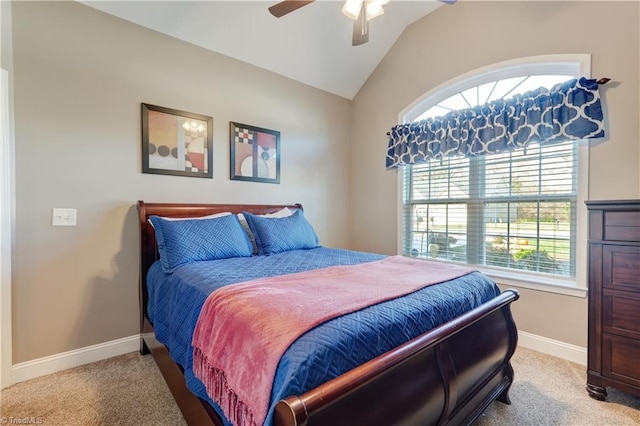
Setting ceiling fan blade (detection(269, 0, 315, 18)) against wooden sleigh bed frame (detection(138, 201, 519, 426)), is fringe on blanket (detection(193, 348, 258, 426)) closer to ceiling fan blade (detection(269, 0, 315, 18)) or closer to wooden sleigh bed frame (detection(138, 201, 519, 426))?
wooden sleigh bed frame (detection(138, 201, 519, 426))

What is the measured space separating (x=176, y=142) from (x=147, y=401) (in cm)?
203

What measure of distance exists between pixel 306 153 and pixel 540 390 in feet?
10.1

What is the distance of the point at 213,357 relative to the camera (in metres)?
1.18

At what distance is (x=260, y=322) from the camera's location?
1071mm

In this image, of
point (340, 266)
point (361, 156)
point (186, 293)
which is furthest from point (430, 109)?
point (186, 293)

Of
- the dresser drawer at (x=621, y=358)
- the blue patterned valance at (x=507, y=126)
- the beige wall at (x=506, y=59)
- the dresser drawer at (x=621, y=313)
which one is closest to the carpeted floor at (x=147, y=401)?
the dresser drawer at (x=621, y=358)

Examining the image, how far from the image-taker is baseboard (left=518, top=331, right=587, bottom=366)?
2246 millimetres

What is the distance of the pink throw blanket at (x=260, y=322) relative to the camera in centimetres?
95

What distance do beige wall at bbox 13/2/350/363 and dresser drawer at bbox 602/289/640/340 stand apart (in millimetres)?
3088

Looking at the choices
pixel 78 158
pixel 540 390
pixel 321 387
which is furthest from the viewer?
pixel 78 158

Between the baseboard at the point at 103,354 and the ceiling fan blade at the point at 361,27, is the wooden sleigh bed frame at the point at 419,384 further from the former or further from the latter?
the ceiling fan blade at the point at 361,27

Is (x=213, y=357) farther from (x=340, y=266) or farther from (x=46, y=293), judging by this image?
(x=46, y=293)

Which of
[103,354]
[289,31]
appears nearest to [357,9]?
[289,31]

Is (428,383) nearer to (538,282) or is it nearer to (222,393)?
(222,393)
